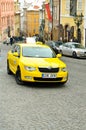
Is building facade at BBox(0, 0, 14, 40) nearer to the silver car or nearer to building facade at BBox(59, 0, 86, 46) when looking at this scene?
building facade at BBox(59, 0, 86, 46)

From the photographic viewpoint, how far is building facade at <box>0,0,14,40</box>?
110106 mm

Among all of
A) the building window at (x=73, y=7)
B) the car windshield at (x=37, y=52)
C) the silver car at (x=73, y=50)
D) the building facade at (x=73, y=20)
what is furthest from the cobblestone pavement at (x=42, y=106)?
the building window at (x=73, y=7)

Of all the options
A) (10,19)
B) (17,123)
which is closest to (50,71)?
(17,123)

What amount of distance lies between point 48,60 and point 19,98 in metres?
3.42

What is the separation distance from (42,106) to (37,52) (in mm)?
5438

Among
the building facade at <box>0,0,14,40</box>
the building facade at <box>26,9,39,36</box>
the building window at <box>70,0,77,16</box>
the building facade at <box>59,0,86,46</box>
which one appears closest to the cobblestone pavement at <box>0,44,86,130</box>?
the building facade at <box>59,0,86,46</box>

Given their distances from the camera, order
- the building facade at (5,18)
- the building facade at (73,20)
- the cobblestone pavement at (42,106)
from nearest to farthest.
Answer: the cobblestone pavement at (42,106) < the building facade at (73,20) < the building facade at (5,18)

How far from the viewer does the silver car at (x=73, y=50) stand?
119 feet

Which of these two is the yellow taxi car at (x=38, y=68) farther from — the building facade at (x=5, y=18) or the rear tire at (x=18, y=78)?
the building facade at (x=5, y=18)

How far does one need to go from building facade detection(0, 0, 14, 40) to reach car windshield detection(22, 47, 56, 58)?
8819cm

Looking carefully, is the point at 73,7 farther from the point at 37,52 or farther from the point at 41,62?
the point at 41,62

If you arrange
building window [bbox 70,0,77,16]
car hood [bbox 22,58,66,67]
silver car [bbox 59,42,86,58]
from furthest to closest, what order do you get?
building window [bbox 70,0,77,16] < silver car [bbox 59,42,86,58] < car hood [bbox 22,58,66,67]

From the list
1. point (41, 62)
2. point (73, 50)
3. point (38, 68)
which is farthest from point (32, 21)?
point (38, 68)

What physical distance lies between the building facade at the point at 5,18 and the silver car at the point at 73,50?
217 feet
